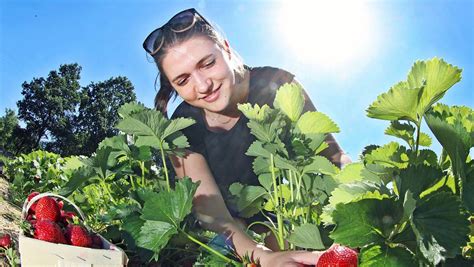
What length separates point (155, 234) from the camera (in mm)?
990

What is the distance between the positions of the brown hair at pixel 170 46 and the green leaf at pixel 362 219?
0.97 metres

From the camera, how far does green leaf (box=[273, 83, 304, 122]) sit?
3.31 feet

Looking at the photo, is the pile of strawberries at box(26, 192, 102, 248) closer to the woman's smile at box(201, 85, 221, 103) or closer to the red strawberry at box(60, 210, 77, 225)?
the red strawberry at box(60, 210, 77, 225)

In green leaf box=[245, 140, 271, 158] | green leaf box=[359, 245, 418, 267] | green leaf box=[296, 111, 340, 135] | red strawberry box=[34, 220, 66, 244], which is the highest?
green leaf box=[296, 111, 340, 135]

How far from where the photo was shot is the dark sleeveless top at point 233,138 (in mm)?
1553

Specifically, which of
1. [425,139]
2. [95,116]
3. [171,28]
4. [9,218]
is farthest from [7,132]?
[425,139]

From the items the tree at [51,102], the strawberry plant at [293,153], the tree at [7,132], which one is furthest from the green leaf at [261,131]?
the tree at [7,132]

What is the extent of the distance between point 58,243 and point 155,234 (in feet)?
0.81

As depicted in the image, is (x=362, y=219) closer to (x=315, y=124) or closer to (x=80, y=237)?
(x=315, y=124)

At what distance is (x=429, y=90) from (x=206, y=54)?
893 mm

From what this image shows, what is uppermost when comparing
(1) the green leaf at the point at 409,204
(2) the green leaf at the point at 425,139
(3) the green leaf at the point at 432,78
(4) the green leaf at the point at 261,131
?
(3) the green leaf at the point at 432,78

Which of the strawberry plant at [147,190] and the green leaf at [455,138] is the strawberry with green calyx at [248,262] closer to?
the strawberry plant at [147,190]

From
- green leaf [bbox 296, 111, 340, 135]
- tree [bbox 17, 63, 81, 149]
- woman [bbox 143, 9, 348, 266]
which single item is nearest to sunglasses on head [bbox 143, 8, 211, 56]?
woman [bbox 143, 9, 348, 266]

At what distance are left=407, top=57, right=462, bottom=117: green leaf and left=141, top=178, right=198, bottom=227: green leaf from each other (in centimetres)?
45
